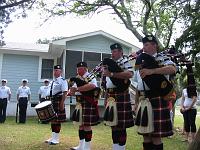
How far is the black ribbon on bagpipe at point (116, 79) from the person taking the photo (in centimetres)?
540

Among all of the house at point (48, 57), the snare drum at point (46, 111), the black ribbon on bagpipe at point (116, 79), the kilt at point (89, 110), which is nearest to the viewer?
the black ribbon on bagpipe at point (116, 79)

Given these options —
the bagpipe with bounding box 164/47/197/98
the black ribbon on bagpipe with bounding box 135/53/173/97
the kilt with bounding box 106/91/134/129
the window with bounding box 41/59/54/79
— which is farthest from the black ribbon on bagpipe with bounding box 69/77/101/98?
the window with bounding box 41/59/54/79

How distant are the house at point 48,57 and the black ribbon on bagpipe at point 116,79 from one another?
1131cm

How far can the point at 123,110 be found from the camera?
5660 mm

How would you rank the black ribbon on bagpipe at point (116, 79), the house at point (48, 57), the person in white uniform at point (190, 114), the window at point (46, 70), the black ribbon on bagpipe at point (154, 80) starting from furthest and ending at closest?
the window at point (46, 70)
the house at point (48, 57)
the person in white uniform at point (190, 114)
the black ribbon on bagpipe at point (116, 79)
the black ribbon on bagpipe at point (154, 80)

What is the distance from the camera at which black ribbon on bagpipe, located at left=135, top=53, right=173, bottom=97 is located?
4625 mm

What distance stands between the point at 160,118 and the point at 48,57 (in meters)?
14.7

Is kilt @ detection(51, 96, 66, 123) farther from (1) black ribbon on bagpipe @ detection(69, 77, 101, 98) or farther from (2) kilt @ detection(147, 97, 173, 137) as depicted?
(2) kilt @ detection(147, 97, 173, 137)

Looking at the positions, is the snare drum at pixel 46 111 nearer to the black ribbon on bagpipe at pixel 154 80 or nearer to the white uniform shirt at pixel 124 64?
the white uniform shirt at pixel 124 64

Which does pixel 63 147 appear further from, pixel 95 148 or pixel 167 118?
pixel 167 118

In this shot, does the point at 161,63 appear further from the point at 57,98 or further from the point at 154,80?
the point at 57,98

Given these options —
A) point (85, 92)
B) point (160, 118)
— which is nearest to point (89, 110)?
point (85, 92)

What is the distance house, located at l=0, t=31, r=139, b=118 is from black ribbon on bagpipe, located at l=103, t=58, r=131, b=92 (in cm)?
1131

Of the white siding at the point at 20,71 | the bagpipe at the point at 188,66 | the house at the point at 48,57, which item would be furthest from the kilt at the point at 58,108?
the white siding at the point at 20,71
